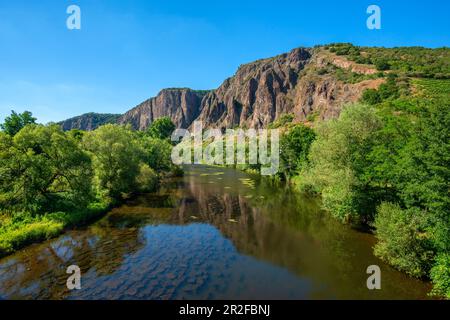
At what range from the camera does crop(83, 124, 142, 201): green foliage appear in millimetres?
38531

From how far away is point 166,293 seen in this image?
16.8 m

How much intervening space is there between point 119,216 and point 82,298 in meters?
18.1

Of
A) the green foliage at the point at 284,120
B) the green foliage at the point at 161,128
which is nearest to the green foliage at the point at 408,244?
the green foliage at the point at 161,128

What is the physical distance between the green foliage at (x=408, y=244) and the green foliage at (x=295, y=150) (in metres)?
36.8

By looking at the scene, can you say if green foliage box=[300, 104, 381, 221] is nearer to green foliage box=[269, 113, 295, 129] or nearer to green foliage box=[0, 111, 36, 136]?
green foliage box=[0, 111, 36, 136]

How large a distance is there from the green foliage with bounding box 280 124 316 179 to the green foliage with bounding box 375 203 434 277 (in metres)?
36.8

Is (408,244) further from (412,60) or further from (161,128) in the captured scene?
(412,60)

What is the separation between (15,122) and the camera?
5853 cm

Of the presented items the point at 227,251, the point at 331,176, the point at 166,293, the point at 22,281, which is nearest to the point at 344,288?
the point at 227,251

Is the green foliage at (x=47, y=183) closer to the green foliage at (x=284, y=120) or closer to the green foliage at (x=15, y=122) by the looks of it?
the green foliage at (x=15, y=122)

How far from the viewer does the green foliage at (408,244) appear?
1797 cm

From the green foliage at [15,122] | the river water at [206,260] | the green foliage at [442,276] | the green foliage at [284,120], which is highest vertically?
the green foliage at [284,120]

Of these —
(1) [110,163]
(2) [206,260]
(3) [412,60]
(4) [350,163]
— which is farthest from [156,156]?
(3) [412,60]

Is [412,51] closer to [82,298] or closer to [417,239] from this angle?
[417,239]
